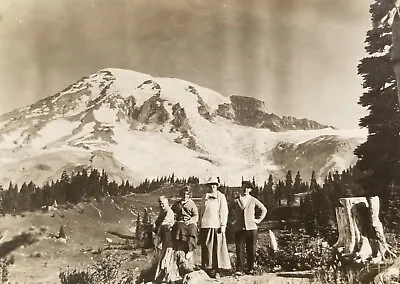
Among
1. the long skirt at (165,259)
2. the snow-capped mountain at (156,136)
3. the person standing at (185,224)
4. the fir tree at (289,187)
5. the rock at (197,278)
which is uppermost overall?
the snow-capped mountain at (156,136)

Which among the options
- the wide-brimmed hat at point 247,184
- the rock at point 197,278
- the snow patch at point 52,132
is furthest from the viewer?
the snow patch at point 52,132

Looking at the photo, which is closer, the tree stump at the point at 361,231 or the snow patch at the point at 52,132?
the tree stump at the point at 361,231

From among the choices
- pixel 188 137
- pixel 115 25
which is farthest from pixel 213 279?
pixel 115 25

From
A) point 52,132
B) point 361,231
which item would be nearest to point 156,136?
point 52,132

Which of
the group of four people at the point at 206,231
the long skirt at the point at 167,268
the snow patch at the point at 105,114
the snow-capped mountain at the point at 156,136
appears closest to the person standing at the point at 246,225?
the group of four people at the point at 206,231

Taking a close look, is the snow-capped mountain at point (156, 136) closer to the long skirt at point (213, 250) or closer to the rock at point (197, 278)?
the long skirt at point (213, 250)

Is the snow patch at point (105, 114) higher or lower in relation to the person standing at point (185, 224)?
higher

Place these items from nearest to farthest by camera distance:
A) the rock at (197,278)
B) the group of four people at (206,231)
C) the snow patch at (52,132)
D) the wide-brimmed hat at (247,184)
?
the rock at (197,278), the group of four people at (206,231), the wide-brimmed hat at (247,184), the snow patch at (52,132)

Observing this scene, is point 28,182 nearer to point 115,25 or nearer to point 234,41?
point 115,25
